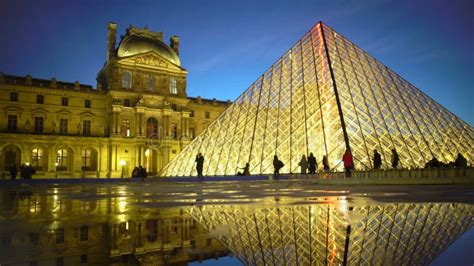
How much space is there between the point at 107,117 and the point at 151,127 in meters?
4.77

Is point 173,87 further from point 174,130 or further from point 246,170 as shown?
point 246,170

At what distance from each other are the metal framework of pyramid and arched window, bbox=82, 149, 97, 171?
60.9 feet

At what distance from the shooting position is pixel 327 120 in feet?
52.9

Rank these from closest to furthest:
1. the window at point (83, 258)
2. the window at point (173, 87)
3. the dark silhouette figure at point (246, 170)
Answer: the window at point (83, 258), the dark silhouette figure at point (246, 170), the window at point (173, 87)

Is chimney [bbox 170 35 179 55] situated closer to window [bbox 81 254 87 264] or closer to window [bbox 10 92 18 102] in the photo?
window [bbox 10 92 18 102]

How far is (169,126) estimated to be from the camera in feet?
138

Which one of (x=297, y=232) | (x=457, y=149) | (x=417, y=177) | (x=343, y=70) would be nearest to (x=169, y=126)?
(x=343, y=70)

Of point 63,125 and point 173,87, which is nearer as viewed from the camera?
point 63,125

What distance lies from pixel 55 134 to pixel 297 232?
39.3 m

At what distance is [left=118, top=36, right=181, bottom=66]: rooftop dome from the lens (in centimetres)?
4197

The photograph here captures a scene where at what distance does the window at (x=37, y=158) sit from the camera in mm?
36287

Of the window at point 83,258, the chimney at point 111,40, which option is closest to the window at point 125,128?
the chimney at point 111,40

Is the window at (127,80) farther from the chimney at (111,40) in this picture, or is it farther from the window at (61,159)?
the window at (61,159)

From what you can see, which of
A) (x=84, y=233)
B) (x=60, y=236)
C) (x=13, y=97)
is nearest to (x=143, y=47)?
(x=13, y=97)
